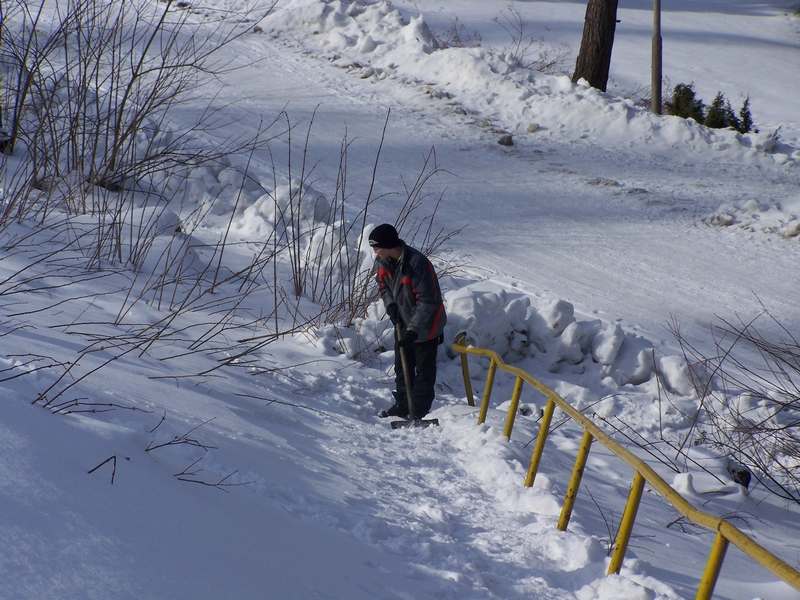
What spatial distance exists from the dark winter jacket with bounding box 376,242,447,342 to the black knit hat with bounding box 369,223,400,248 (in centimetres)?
20

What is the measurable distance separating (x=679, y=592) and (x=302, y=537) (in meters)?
1.73

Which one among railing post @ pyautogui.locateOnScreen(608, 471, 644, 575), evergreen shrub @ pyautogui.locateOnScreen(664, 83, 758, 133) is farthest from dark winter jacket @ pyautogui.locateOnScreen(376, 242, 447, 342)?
evergreen shrub @ pyautogui.locateOnScreen(664, 83, 758, 133)

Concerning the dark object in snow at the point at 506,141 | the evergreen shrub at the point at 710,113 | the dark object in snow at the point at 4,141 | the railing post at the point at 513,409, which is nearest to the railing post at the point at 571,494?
the railing post at the point at 513,409

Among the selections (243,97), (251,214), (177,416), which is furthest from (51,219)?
(243,97)

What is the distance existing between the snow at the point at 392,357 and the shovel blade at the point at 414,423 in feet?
0.26

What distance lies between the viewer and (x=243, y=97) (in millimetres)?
13750

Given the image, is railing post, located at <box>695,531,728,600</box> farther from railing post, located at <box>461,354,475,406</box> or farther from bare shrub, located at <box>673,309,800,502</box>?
railing post, located at <box>461,354,475,406</box>

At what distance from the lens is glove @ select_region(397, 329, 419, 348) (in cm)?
585

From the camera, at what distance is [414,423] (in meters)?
5.64

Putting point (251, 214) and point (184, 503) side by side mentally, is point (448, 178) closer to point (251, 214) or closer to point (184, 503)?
point (251, 214)

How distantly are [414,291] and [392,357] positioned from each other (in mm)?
1307

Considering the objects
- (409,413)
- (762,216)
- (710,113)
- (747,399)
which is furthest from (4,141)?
(710,113)

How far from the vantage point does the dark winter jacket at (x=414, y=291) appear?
5.64m

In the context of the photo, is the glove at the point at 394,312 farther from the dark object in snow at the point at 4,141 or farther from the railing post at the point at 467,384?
the dark object in snow at the point at 4,141
